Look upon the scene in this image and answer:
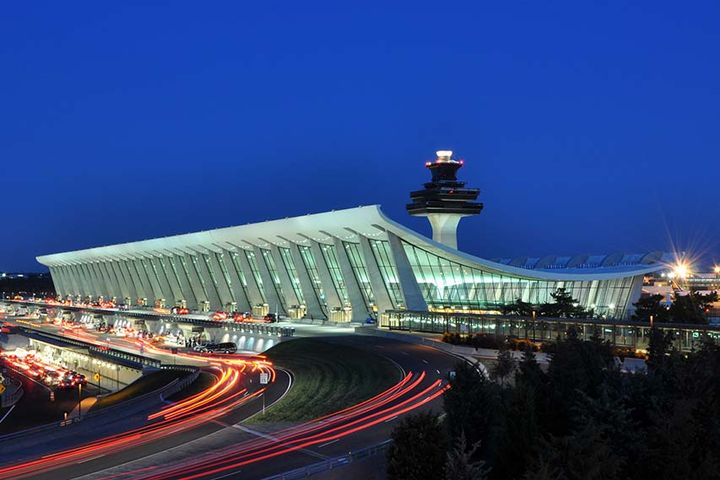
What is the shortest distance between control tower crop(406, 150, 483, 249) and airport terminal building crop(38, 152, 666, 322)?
125 millimetres

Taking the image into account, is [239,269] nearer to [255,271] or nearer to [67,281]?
[255,271]

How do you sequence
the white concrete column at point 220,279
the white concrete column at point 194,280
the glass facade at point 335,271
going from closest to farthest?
1. the glass facade at point 335,271
2. the white concrete column at point 220,279
3. the white concrete column at point 194,280

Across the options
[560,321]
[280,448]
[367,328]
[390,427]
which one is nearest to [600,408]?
[390,427]

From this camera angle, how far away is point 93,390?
56875 mm

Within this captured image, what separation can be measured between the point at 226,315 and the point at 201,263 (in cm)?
1481

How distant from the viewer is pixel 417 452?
16562 mm

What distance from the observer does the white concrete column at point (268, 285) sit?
76.9 m

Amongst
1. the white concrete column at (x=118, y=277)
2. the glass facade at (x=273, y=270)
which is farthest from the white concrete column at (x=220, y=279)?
the white concrete column at (x=118, y=277)

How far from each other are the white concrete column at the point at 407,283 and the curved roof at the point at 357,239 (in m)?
2.13

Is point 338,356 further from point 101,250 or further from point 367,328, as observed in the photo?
point 101,250

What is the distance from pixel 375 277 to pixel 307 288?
42.5 feet

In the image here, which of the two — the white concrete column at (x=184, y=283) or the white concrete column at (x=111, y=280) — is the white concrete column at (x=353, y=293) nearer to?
the white concrete column at (x=184, y=283)

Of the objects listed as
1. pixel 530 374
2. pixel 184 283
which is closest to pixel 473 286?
pixel 530 374

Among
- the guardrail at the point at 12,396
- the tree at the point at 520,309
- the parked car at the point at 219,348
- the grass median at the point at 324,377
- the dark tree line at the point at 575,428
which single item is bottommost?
the guardrail at the point at 12,396
